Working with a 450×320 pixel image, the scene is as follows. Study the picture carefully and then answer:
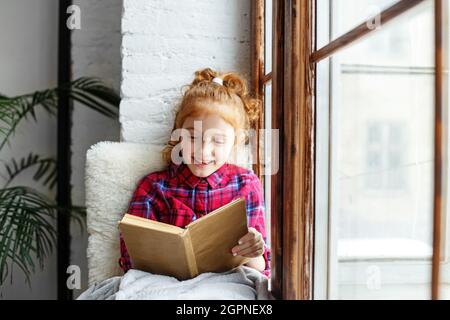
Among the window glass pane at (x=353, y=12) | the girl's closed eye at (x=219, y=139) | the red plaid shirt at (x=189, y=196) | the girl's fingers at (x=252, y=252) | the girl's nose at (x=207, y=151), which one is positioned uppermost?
the window glass pane at (x=353, y=12)

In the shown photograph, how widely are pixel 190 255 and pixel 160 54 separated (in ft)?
2.37

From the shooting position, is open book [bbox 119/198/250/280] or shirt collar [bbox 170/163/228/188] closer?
open book [bbox 119/198/250/280]

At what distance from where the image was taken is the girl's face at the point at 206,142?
1235 mm

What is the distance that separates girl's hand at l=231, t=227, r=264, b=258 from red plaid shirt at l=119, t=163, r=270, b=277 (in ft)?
0.53

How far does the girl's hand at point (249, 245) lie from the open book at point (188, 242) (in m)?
0.01

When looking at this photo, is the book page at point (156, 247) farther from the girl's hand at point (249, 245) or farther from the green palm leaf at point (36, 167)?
the green palm leaf at point (36, 167)

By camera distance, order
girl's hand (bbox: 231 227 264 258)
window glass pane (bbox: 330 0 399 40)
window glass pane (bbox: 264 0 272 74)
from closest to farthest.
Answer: window glass pane (bbox: 330 0 399 40) < girl's hand (bbox: 231 227 264 258) < window glass pane (bbox: 264 0 272 74)

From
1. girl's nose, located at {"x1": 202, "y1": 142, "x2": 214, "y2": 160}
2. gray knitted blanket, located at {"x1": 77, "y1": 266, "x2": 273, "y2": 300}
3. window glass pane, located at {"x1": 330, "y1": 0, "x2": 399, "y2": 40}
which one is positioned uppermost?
window glass pane, located at {"x1": 330, "y1": 0, "x2": 399, "y2": 40}

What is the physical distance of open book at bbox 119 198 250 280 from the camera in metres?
1.01

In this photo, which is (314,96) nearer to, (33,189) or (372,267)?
(372,267)

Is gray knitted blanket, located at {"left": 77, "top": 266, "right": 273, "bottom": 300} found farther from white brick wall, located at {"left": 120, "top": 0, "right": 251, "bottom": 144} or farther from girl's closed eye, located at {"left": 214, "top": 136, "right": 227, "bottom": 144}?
white brick wall, located at {"left": 120, "top": 0, "right": 251, "bottom": 144}

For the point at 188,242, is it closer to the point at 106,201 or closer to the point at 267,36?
the point at 106,201

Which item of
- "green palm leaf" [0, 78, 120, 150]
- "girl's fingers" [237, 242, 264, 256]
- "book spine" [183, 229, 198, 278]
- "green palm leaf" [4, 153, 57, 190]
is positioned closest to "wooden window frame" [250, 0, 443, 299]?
"girl's fingers" [237, 242, 264, 256]

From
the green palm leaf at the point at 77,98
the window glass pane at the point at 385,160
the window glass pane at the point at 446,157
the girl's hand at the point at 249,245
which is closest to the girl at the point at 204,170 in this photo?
the girl's hand at the point at 249,245
